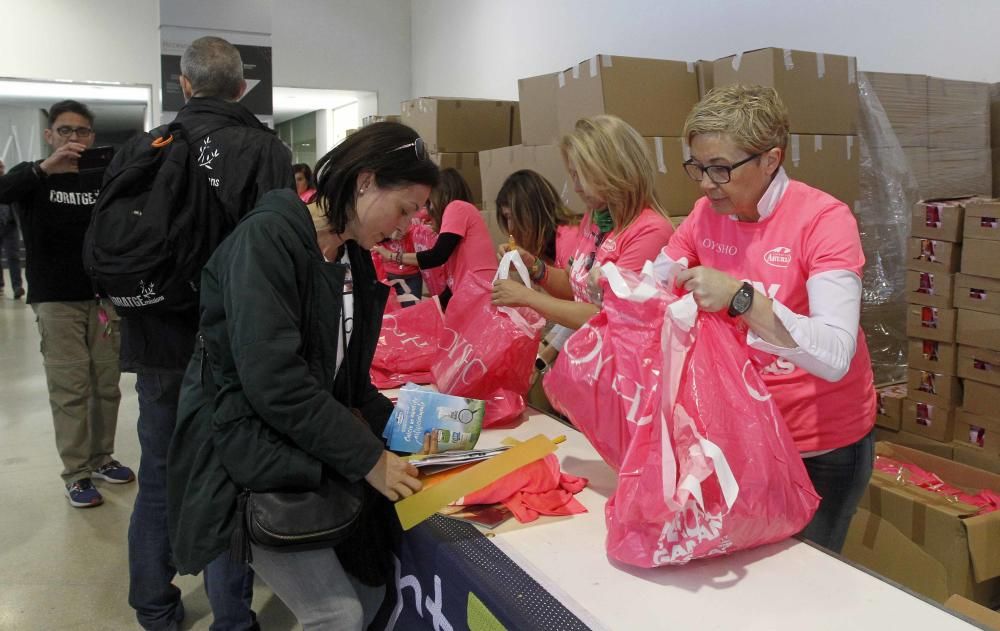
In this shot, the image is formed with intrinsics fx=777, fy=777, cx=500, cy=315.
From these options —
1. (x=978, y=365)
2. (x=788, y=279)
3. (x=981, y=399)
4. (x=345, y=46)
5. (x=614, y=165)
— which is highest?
(x=345, y=46)

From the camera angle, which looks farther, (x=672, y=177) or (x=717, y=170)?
(x=672, y=177)

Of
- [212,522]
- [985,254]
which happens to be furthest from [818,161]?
[212,522]

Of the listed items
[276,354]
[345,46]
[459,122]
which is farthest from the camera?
[345,46]

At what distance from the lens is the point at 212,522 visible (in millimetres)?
1218

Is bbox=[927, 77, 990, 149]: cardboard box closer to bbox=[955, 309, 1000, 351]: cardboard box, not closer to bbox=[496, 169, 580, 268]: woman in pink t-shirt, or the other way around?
bbox=[955, 309, 1000, 351]: cardboard box

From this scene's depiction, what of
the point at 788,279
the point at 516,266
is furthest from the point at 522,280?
the point at 788,279

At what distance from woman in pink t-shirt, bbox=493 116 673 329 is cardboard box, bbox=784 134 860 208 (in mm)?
927

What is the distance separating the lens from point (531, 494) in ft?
4.76

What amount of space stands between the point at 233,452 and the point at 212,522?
127 millimetres

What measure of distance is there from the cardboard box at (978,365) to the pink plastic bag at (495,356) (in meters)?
1.54

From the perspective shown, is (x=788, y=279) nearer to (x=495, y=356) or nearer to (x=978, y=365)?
(x=495, y=356)

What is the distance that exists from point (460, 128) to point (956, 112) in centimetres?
245

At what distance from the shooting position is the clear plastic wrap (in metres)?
2.80

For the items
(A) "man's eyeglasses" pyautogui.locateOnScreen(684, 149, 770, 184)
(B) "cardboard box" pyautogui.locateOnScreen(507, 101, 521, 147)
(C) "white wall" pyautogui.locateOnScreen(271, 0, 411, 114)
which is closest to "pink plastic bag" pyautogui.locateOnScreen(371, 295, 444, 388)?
(A) "man's eyeglasses" pyautogui.locateOnScreen(684, 149, 770, 184)
